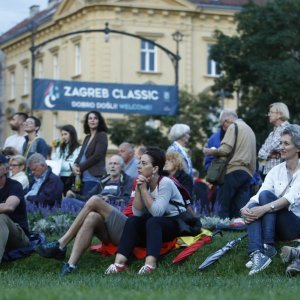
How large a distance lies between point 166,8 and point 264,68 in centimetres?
2074

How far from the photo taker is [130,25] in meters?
70.3

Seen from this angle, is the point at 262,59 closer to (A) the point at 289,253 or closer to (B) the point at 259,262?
(B) the point at 259,262

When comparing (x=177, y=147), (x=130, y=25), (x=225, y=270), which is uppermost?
(x=130, y=25)

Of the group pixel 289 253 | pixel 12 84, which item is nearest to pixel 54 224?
pixel 289 253

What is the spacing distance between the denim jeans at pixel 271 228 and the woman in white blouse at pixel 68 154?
730 centimetres

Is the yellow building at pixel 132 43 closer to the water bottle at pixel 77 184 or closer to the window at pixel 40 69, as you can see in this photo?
the window at pixel 40 69

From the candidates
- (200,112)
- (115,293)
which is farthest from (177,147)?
(200,112)

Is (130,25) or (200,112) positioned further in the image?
(130,25)

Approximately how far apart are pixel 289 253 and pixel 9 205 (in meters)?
3.90

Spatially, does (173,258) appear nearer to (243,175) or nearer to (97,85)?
(243,175)

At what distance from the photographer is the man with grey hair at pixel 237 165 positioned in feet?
55.8

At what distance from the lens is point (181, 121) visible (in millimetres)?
57906

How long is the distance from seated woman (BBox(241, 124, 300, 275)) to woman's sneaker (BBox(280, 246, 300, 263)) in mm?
321

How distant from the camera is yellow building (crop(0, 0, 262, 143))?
69.1 metres
